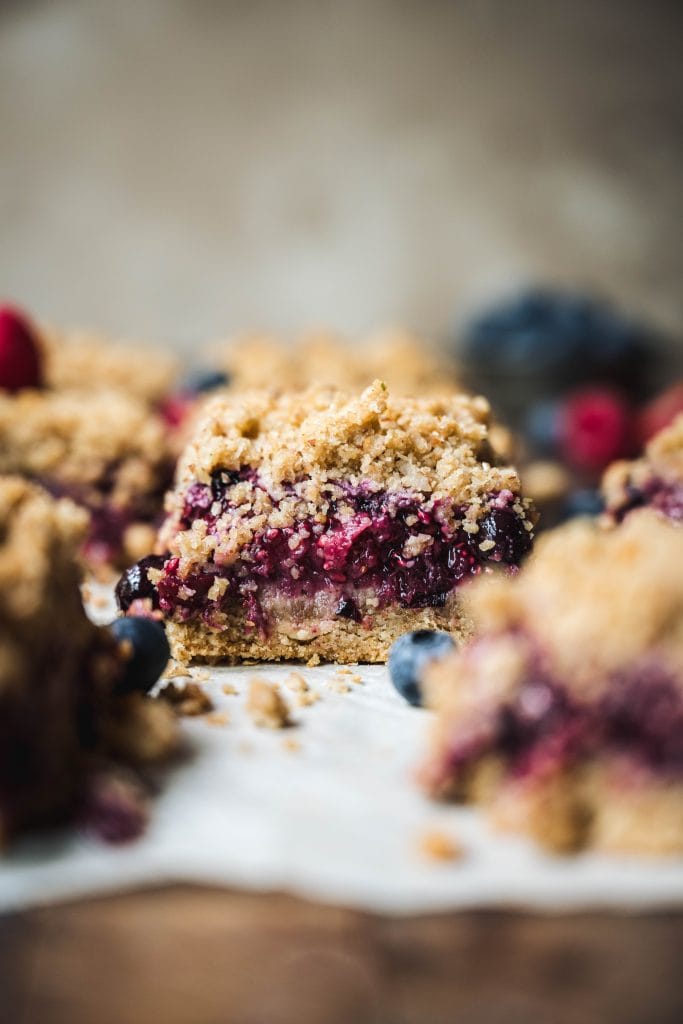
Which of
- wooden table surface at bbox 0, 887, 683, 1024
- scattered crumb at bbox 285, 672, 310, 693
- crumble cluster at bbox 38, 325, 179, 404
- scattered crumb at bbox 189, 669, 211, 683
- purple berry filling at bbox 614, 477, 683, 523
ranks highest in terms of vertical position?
crumble cluster at bbox 38, 325, 179, 404

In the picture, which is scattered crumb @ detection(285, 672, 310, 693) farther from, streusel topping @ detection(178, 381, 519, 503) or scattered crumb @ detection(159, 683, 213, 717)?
streusel topping @ detection(178, 381, 519, 503)

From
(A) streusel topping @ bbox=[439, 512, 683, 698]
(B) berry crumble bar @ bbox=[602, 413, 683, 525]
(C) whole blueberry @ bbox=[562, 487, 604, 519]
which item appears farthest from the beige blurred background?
(A) streusel topping @ bbox=[439, 512, 683, 698]

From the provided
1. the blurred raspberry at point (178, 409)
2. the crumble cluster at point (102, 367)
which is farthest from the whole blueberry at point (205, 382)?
the crumble cluster at point (102, 367)

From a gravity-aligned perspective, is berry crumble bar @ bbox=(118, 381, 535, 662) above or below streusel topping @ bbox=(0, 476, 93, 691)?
above

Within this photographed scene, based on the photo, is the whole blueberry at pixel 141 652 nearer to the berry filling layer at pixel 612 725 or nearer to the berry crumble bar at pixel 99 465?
the berry filling layer at pixel 612 725

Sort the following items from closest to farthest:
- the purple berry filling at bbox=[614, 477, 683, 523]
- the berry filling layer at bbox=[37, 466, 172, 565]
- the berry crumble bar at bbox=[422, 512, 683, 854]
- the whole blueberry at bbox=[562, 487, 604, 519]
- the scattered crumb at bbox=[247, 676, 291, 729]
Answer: the berry crumble bar at bbox=[422, 512, 683, 854]
the scattered crumb at bbox=[247, 676, 291, 729]
the purple berry filling at bbox=[614, 477, 683, 523]
the whole blueberry at bbox=[562, 487, 604, 519]
the berry filling layer at bbox=[37, 466, 172, 565]

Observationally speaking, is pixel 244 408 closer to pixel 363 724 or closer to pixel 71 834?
pixel 363 724

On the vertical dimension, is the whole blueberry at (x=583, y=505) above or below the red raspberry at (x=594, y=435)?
below


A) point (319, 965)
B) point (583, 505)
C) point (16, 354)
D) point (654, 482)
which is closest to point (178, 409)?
point (16, 354)
